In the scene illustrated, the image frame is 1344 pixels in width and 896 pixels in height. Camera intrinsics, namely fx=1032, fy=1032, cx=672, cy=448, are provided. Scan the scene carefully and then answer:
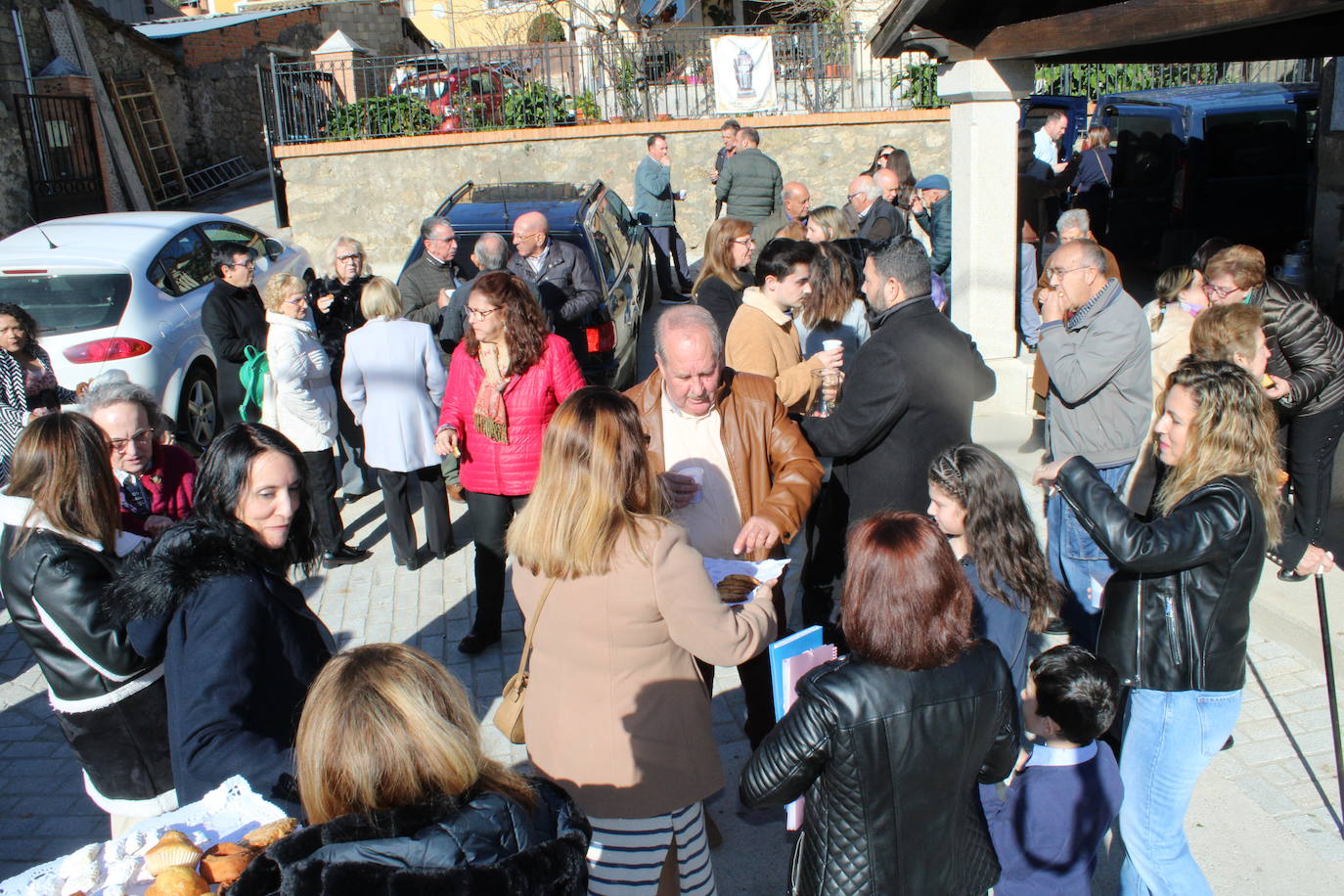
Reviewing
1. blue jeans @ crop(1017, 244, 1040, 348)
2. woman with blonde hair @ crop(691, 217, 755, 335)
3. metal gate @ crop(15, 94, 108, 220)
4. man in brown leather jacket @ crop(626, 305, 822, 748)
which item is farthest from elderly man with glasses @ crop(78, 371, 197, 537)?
metal gate @ crop(15, 94, 108, 220)

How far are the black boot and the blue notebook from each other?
492 centimetres

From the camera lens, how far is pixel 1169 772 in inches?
120

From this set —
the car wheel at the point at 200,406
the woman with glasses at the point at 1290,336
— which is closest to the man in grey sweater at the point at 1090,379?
the woman with glasses at the point at 1290,336

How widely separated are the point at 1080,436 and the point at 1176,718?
1.76m

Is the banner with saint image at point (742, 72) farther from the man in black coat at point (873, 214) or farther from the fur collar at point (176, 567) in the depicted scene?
the fur collar at point (176, 567)

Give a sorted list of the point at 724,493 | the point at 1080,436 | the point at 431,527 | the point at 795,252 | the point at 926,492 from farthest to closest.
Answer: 1. the point at 431,527
2. the point at 795,252
3. the point at 1080,436
4. the point at 926,492
5. the point at 724,493

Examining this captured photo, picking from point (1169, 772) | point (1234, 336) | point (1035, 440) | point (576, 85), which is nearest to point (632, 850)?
point (1169, 772)

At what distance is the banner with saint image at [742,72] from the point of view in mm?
15094

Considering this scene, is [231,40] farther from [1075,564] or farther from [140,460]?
[1075,564]

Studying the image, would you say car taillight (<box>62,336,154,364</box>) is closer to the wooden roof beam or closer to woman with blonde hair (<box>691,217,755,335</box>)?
woman with blonde hair (<box>691,217,755,335</box>)

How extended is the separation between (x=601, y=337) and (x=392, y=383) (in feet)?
6.92

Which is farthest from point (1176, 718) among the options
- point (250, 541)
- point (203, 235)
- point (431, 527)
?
point (203, 235)

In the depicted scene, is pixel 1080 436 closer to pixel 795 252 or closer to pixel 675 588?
pixel 795 252

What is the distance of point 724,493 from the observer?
3.77 m
